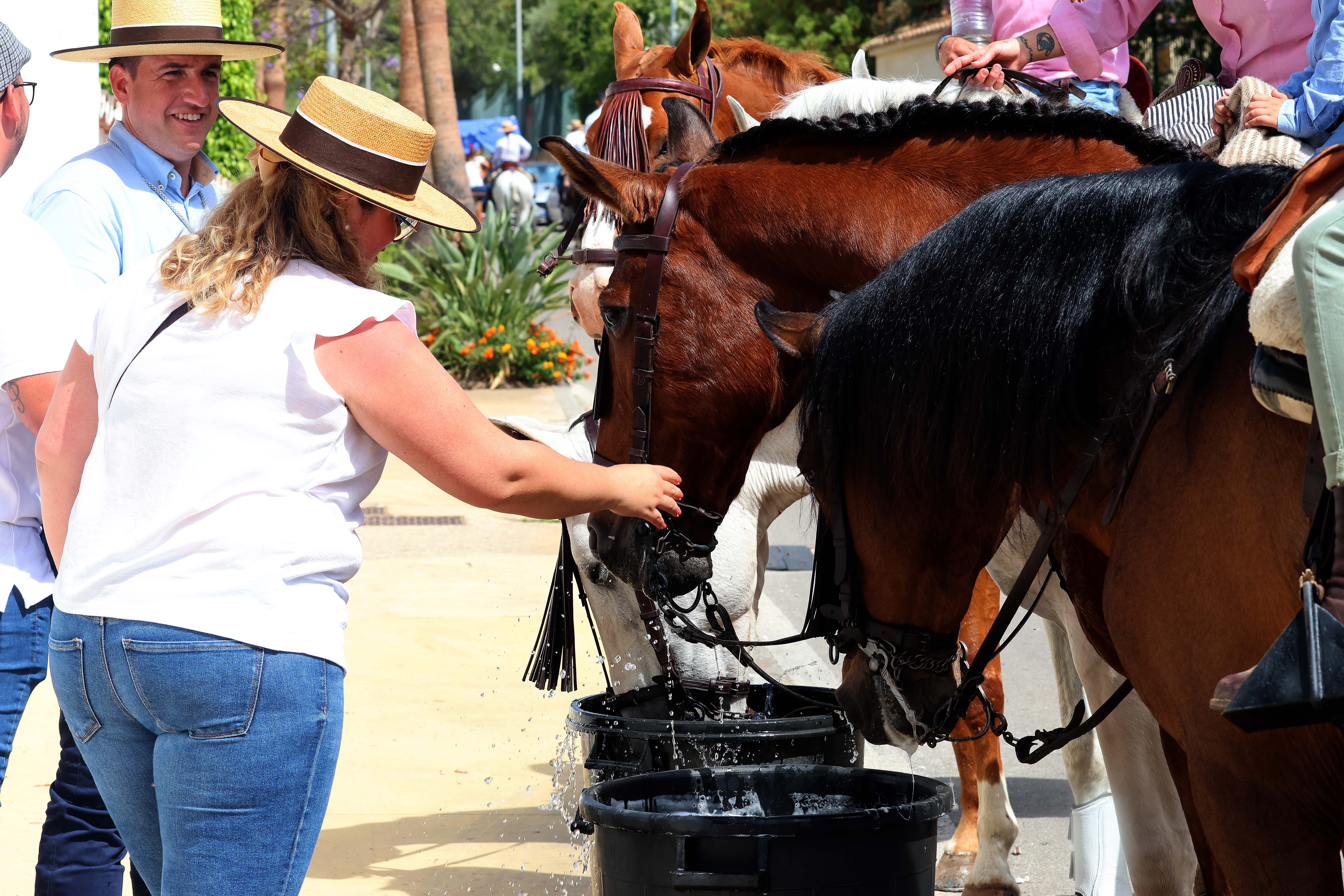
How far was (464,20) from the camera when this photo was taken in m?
76.1

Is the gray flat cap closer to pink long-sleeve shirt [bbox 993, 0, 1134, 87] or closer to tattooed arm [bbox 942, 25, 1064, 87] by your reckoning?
tattooed arm [bbox 942, 25, 1064, 87]

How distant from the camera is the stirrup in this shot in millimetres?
1626

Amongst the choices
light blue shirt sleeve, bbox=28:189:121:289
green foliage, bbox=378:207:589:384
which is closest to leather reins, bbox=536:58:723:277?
light blue shirt sleeve, bbox=28:189:121:289

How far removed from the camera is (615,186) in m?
3.26

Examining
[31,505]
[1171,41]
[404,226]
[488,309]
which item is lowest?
[31,505]

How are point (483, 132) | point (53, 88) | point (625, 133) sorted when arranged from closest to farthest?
point (625, 133), point (53, 88), point (483, 132)

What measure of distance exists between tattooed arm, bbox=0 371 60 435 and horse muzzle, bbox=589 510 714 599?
127cm

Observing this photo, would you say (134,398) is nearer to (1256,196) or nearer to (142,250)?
(142,250)

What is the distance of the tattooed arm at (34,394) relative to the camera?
283 cm

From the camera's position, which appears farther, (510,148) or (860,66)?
(510,148)

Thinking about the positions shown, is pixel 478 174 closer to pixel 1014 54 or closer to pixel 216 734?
pixel 1014 54

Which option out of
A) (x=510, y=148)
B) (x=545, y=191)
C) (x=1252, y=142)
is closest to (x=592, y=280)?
(x=1252, y=142)

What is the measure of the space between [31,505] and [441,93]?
1531 cm

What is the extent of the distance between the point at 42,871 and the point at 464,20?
77811 mm
